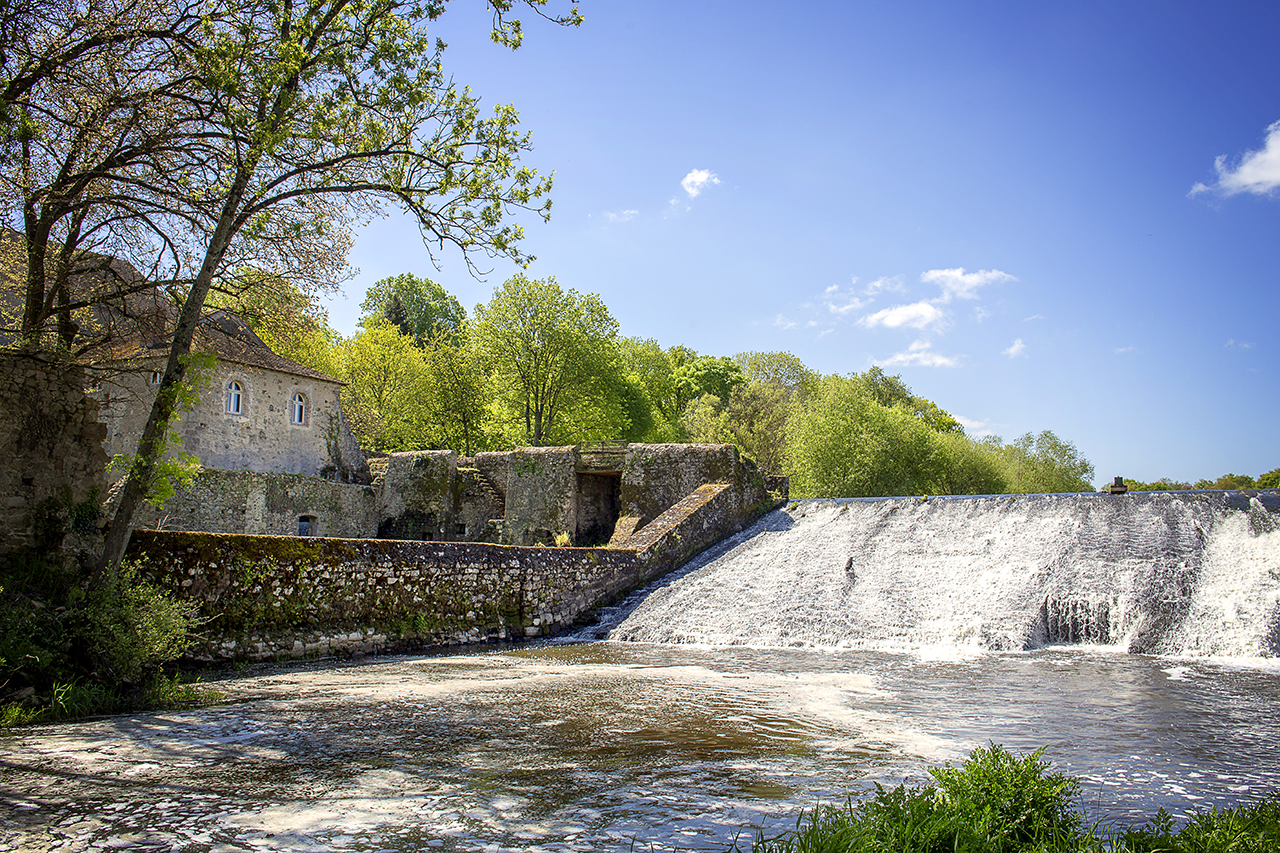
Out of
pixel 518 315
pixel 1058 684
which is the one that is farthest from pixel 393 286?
pixel 1058 684

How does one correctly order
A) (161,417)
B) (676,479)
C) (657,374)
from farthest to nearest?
(657,374) → (676,479) → (161,417)

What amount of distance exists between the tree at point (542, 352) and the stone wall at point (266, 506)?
9.27 metres

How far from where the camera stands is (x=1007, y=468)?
41844mm

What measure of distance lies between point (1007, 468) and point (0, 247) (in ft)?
143

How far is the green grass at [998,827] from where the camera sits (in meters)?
3.18

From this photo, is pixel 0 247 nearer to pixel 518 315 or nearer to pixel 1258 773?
pixel 1258 773

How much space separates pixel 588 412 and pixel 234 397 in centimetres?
1494

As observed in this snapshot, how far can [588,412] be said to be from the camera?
34.9m

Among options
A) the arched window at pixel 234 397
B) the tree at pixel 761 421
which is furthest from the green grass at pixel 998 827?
the tree at pixel 761 421

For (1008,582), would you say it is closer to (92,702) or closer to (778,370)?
(92,702)

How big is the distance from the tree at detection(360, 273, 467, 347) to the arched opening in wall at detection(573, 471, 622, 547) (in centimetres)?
3221

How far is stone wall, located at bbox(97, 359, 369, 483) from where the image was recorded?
23469 millimetres

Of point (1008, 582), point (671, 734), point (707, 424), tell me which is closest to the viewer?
point (671, 734)

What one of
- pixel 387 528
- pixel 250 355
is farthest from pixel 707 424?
pixel 250 355
